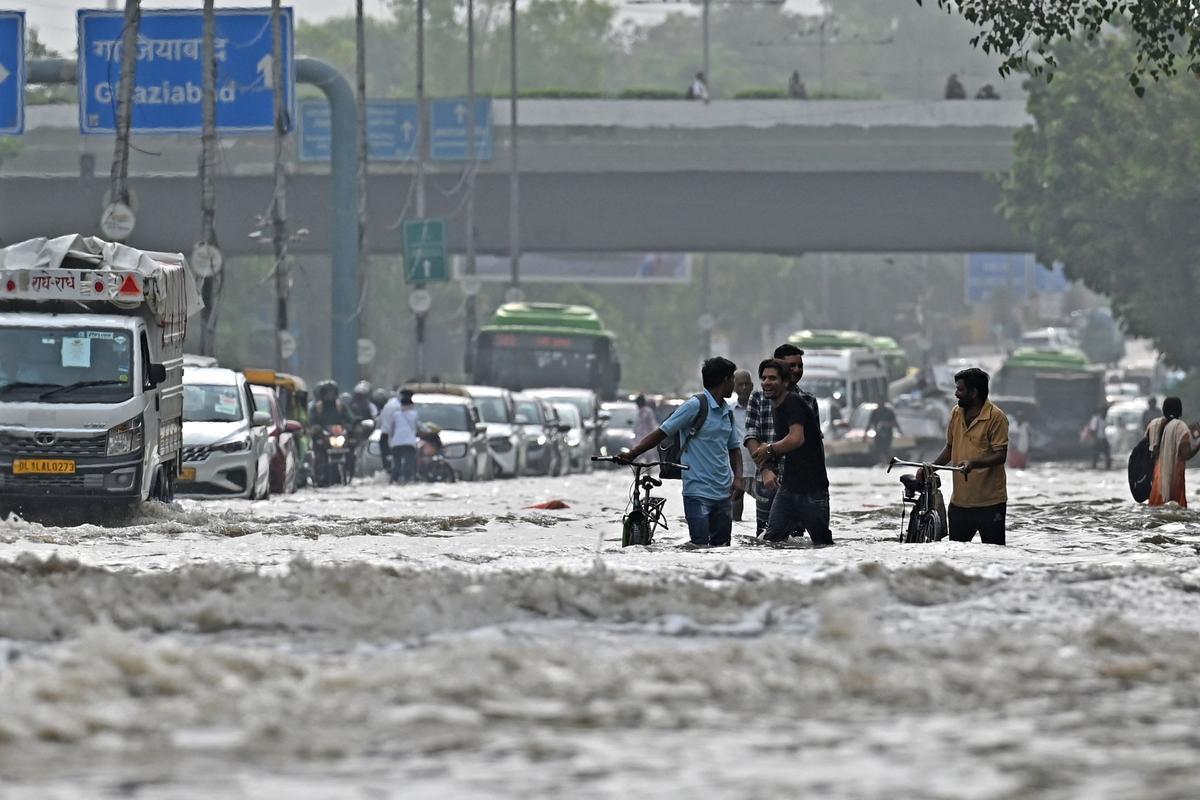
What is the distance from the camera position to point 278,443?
32.3m

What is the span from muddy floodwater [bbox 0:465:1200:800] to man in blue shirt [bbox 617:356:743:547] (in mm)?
373

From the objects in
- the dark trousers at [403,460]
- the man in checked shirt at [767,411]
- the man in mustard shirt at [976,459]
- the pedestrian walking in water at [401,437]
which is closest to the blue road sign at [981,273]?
the pedestrian walking in water at [401,437]

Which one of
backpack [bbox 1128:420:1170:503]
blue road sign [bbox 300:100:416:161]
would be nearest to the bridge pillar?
blue road sign [bbox 300:100:416:161]

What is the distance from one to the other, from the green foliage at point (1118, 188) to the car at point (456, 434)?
21.3 m

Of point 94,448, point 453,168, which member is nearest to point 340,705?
point 94,448

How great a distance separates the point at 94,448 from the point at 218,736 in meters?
14.4

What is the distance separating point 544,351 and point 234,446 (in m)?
29.5

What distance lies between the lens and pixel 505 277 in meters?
105

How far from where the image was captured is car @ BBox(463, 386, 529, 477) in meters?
43.2

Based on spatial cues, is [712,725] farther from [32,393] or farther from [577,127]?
[577,127]

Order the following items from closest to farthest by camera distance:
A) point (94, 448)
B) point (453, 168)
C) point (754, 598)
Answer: point (754, 598) < point (94, 448) < point (453, 168)

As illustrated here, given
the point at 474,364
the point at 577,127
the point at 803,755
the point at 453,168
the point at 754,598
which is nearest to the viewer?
the point at 803,755

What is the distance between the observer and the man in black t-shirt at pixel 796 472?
699 inches

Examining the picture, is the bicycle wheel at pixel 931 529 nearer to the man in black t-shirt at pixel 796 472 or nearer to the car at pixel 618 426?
the man in black t-shirt at pixel 796 472
